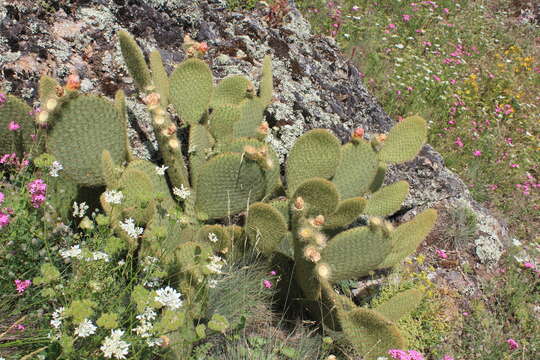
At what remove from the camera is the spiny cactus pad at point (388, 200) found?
2.80 m

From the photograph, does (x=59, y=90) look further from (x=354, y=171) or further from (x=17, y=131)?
(x=354, y=171)

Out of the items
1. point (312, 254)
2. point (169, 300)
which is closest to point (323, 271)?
point (312, 254)

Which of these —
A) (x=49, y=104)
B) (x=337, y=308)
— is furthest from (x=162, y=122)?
(x=337, y=308)

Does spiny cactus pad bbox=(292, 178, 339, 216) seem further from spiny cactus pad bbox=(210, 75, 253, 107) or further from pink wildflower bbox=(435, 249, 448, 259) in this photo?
pink wildflower bbox=(435, 249, 448, 259)

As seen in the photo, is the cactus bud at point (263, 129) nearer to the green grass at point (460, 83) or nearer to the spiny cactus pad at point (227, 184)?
the spiny cactus pad at point (227, 184)

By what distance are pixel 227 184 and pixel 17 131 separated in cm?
99

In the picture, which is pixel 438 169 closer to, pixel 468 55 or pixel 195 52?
pixel 195 52

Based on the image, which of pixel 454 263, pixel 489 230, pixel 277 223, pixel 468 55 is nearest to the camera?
pixel 277 223

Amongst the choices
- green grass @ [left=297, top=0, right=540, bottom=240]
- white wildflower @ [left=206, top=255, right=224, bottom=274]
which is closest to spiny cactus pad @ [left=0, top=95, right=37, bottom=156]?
white wildflower @ [left=206, top=255, right=224, bottom=274]

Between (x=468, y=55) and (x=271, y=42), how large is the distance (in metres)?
4.55

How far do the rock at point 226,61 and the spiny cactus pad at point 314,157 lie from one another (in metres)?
0.39

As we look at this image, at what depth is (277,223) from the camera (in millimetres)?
2162

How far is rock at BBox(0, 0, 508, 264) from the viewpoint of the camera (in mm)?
2547

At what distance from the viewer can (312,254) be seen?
6.54 ft
